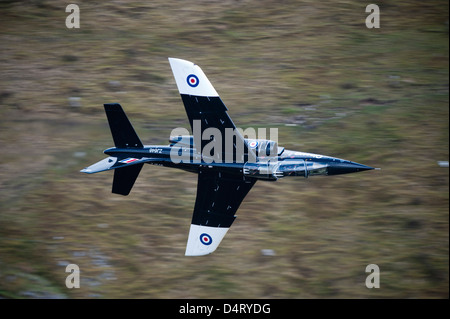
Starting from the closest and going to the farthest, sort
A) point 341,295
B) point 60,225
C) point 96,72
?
point 341,295, point 60,225, point 96,72

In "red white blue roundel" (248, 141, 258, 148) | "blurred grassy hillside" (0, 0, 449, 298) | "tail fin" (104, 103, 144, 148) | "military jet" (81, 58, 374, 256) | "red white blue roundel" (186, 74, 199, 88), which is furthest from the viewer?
"blurred grassy hillside" (0, 0, 449, 298)

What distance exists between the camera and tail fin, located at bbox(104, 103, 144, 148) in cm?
3061

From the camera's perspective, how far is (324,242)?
33469 millimetres

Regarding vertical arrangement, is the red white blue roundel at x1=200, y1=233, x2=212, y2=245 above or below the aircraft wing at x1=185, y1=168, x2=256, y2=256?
below

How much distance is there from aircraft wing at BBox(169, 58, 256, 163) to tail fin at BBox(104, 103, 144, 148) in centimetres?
344

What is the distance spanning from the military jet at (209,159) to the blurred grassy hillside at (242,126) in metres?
3.04

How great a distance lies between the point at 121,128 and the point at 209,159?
15.4ft

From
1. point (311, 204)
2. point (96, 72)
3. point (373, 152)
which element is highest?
point (96, 72)

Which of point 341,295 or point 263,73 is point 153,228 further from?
point 263,73

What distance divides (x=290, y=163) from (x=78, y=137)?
1538 centimetres

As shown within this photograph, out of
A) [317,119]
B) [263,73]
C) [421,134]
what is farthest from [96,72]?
[421,134]
